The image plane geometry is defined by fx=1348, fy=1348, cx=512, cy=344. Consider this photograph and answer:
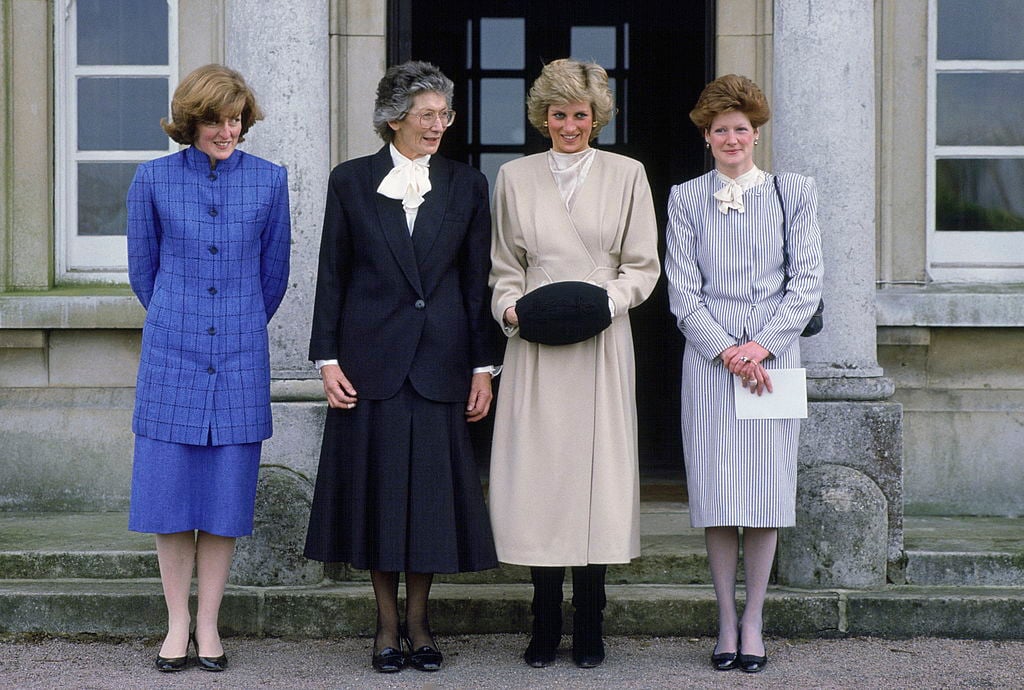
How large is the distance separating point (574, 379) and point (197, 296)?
4.21 ft

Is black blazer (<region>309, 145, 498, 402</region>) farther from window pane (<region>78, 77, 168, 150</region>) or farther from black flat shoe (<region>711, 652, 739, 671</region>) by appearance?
window pane (<region>78, 77, 168, 150</region>)

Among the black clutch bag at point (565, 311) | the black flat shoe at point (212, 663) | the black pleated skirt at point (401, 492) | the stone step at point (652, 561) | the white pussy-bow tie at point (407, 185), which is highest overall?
the white pussy-bow tie at point (407, 185)

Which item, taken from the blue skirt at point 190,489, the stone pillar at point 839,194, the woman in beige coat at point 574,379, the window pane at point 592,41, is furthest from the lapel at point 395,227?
the window pane at point 592,41

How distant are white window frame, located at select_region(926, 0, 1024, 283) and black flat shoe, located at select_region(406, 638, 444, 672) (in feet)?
11.2

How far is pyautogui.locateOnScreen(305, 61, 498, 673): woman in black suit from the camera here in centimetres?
444

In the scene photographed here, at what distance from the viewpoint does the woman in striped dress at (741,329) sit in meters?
4.50

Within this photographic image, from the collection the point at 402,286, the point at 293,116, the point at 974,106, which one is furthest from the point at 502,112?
the point at 402,286

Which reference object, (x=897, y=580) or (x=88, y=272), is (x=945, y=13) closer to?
(x=897, y=580)

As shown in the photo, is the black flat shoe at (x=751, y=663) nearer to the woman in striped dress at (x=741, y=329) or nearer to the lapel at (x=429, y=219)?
the woman in striped dress at (x=741, y=329)

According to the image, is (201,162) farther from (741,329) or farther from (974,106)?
(974,106)

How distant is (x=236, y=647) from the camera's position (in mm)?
4914

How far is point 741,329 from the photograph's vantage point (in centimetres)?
455

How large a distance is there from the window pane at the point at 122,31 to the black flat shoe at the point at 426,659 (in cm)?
366

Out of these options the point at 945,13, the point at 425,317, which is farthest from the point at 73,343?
the point at 945,13
